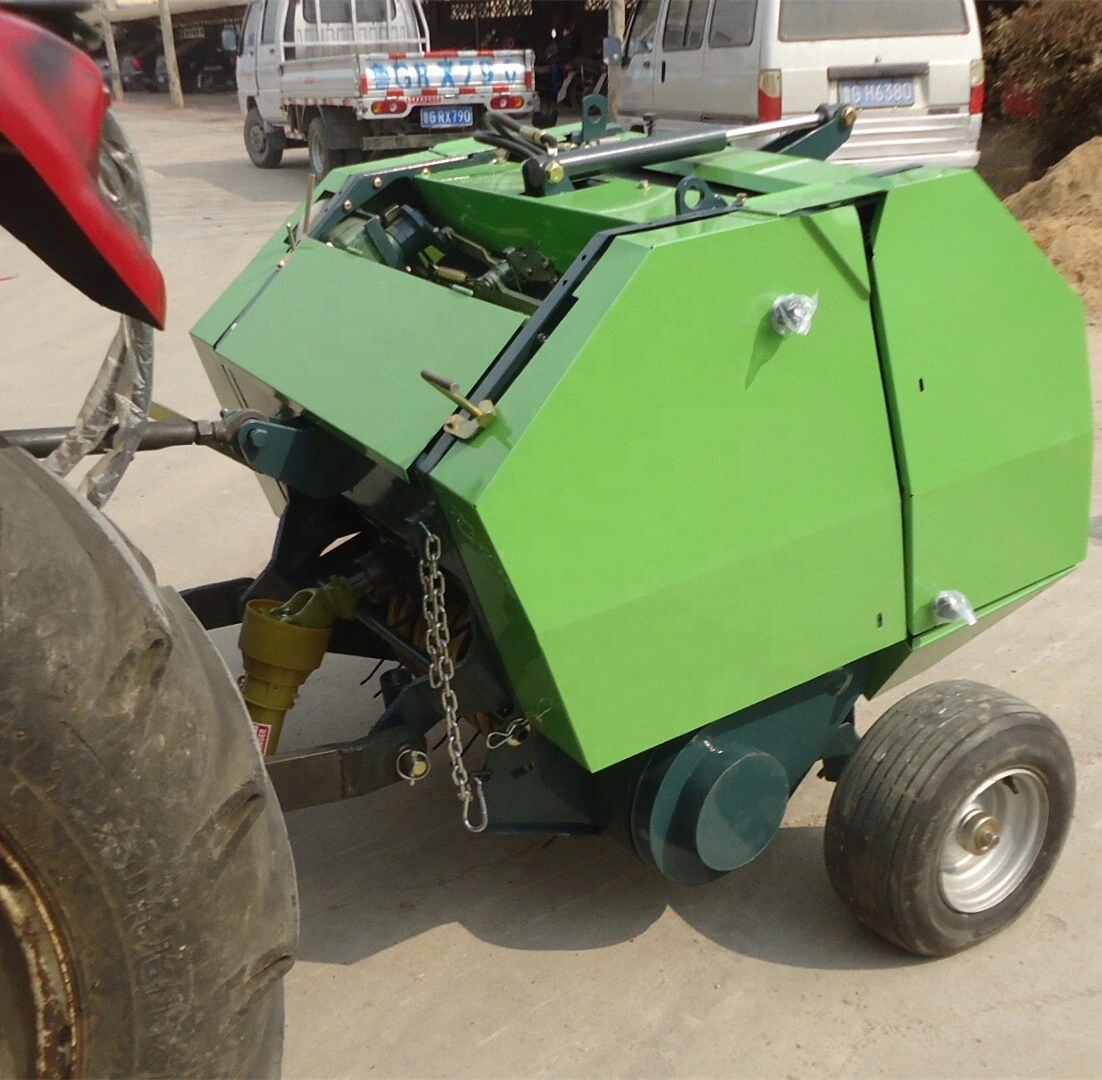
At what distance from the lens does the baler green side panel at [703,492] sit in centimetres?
217

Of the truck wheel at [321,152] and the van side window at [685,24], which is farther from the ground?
the van side window at [685,24]

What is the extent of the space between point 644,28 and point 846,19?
7.12 ft

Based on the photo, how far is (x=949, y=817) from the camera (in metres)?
2.61

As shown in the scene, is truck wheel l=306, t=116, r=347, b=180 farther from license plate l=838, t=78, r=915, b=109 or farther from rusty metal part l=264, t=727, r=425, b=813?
rusty metal part l=264, t=727, r=425, b=813

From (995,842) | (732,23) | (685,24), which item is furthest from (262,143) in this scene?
(995,842)

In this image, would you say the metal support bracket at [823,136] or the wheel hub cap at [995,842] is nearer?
the wheel hub cap at [995,842]

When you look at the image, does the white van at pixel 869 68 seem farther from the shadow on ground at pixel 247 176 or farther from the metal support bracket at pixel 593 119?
the shadow on ground at pixel 247 176

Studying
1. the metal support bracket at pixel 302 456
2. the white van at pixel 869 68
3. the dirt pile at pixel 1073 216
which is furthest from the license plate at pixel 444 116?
the metal support bracket at pixel 302 456

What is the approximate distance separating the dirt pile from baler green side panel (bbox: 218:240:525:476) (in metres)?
5.37

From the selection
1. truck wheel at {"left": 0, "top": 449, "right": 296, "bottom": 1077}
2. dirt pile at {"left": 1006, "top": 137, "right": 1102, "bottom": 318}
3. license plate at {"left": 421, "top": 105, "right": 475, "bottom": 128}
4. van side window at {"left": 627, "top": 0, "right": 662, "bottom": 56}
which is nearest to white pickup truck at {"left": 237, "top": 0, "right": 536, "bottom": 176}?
license plate at {"left": 421, "top": 105, "right": 475, "bottom": 128}

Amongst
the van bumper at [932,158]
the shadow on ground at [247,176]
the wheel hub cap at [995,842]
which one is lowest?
the shadow on ground at [247,176]

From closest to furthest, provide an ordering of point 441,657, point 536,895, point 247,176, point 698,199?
point 441,657 < point 698,199 < point 536,895 < point 247,176

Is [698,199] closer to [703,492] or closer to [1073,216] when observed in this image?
[703,492]

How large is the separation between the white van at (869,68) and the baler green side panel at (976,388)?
5.23 m
